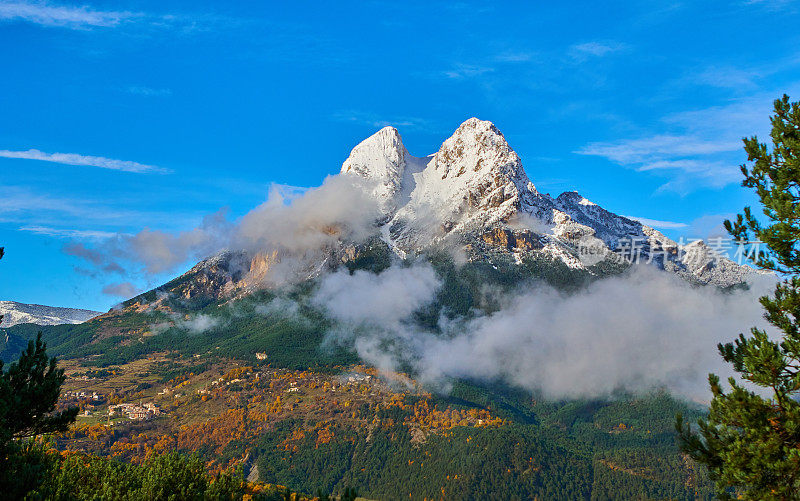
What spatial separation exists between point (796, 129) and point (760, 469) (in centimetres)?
1548

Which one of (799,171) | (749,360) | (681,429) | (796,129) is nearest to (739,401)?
(749,360)

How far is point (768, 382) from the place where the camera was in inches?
911

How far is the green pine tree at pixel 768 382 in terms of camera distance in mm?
22703

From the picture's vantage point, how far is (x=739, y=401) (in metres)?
23.1

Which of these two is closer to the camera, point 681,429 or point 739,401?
point 739,401

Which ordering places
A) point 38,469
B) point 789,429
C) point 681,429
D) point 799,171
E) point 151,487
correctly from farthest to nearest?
point 151,487, point 38,469, point 681,429, point 799,171, point 789,429

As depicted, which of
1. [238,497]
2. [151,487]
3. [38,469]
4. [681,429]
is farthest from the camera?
[238,497]

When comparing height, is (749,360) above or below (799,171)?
below

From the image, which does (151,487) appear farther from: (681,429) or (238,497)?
(681,429)

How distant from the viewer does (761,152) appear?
2559cm

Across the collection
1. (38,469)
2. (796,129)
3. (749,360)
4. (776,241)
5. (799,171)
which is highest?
(796,129)

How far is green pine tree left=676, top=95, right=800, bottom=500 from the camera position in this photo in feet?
74.5

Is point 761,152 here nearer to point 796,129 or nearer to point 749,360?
point 796,129

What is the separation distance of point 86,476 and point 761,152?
61.0m
